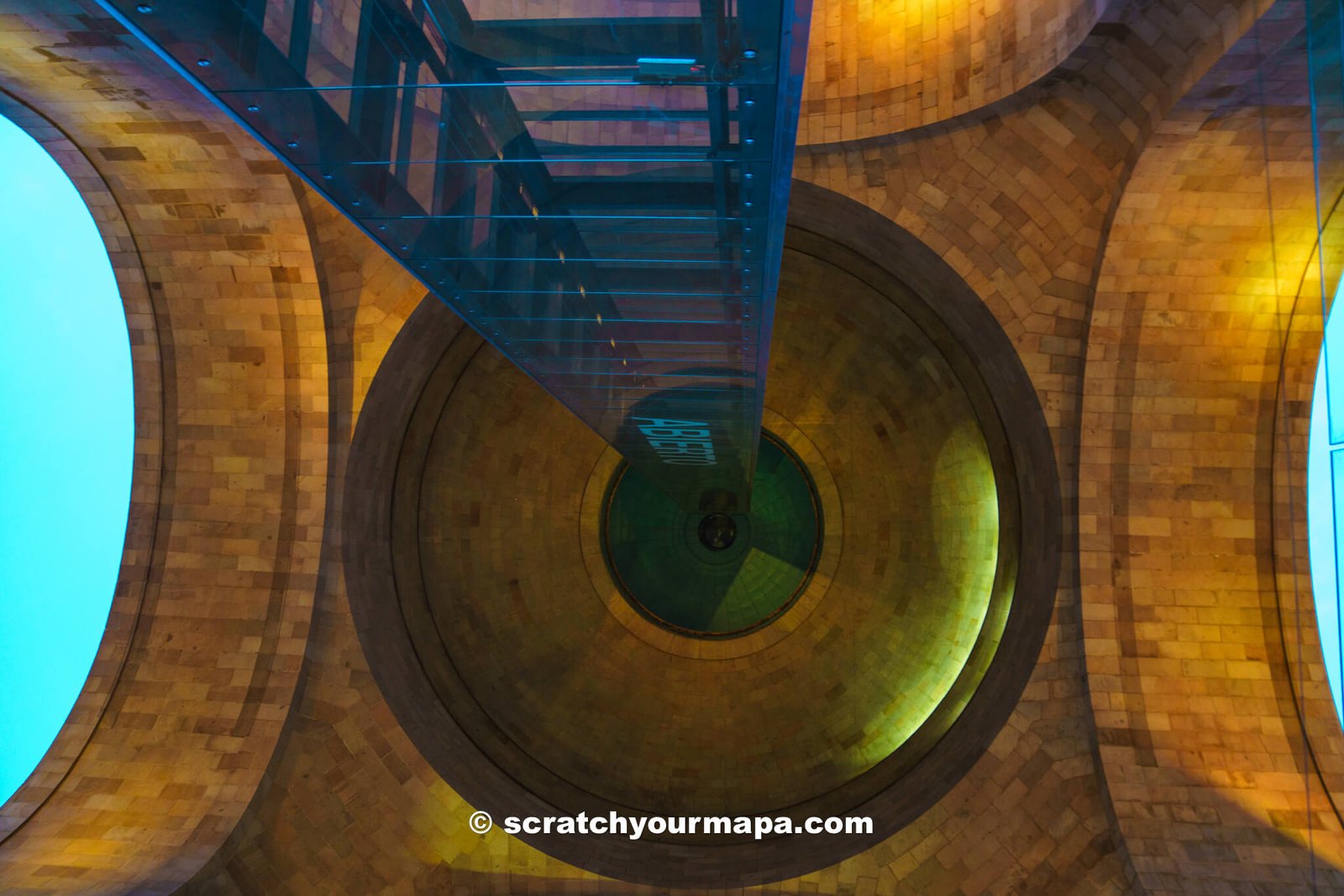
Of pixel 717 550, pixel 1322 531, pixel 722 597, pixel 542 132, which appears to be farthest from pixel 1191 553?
pixel 542 132

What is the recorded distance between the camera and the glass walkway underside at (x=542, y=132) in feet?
13.2

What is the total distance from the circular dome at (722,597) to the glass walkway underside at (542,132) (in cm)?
912

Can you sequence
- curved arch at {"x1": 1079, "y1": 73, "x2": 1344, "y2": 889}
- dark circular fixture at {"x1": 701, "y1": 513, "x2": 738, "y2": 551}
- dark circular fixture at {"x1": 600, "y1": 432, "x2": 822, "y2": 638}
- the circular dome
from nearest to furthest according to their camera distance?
curved arch at {"x1": 1079, "y1": 73, "x2": 1344, "y2": 889} → the circular dome → dark circular fixture at {"x1": 600, "y1": 432, "x2": 822, "y2": 638} → dark circular fixture at {"x1": 701, "y1": 513, "x2": 738, "y2": 551}

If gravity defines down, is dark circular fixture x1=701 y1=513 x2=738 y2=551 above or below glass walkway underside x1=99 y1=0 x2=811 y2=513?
below

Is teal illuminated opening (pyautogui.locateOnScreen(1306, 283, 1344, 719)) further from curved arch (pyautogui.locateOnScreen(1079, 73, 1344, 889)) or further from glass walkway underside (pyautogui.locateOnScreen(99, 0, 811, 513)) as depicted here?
glass walkway underside (pyautogui.locateOnScreen(99, 0, 811, 513))

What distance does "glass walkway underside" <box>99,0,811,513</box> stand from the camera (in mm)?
4023

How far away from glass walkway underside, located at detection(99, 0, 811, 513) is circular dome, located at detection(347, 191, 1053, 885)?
9.12 m

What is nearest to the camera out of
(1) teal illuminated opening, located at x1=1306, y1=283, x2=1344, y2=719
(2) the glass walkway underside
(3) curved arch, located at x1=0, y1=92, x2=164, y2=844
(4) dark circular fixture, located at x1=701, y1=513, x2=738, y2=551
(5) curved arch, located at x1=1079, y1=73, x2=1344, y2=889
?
(2) the glass walkway underside

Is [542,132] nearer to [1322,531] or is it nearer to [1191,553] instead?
[1191,553]

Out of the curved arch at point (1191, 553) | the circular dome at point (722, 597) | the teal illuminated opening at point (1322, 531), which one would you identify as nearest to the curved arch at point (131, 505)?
the circular dome at point (722, 597)

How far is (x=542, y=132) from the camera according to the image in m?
4.95

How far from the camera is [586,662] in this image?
20.1 m

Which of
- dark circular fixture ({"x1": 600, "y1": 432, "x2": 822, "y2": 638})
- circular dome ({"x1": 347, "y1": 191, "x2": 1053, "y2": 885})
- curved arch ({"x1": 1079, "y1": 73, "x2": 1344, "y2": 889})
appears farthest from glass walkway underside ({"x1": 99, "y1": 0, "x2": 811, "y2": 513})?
dark circular fixture ({"x1": 600, "y1": 432, "x2": 822, "y2": 638})

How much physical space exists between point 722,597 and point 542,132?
17.3 meters
